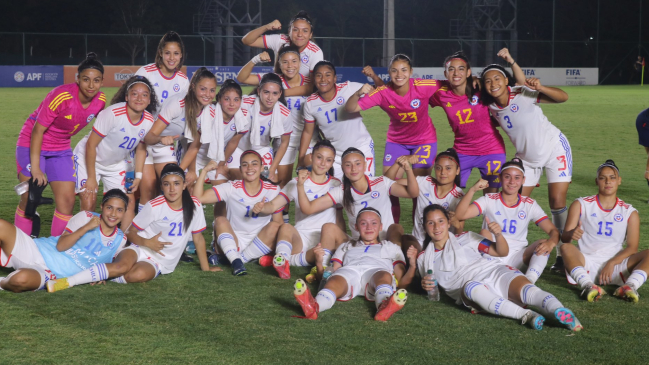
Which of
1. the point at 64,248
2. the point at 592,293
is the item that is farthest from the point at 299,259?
the point at 592,293

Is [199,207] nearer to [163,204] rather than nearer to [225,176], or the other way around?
[163,204]

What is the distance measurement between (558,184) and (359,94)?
189 centimetres

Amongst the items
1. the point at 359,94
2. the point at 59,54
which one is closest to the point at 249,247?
the point at 359,94

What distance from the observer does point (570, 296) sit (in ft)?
16.0

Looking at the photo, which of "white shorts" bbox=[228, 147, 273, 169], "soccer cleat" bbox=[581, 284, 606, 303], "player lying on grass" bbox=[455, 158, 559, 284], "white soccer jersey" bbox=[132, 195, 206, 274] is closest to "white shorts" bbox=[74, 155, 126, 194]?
"white shorts" bbox=[228, 147, 273, 169]

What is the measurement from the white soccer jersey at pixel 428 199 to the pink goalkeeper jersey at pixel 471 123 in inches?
23.7

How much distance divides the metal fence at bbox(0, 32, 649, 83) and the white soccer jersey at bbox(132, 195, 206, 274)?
92.8 ft

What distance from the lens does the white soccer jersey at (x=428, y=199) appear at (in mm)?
5625

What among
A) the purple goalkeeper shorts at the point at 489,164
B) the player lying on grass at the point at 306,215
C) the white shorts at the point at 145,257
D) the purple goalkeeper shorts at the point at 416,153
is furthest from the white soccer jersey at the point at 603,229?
the white shorts at the point at 145,257

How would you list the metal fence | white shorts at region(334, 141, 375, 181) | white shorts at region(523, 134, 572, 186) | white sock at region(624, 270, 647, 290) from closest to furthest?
white sock at region(624, 270, 647, 290)
white shorts at region(523, 134, 572, 186)
white shorts at region(334, 141, 375, 181)
the metal fence

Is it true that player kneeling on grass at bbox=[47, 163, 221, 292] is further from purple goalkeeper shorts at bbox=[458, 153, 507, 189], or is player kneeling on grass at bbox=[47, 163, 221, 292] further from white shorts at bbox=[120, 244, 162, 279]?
purple goalkeeper shorts at bbox=[458, 153, 507, 189]

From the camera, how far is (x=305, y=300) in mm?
4293

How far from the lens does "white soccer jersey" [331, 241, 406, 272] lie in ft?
16.4

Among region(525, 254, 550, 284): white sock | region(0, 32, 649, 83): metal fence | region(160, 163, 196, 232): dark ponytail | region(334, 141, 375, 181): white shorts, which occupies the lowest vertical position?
region(525, 254, 550, 284): white sock
